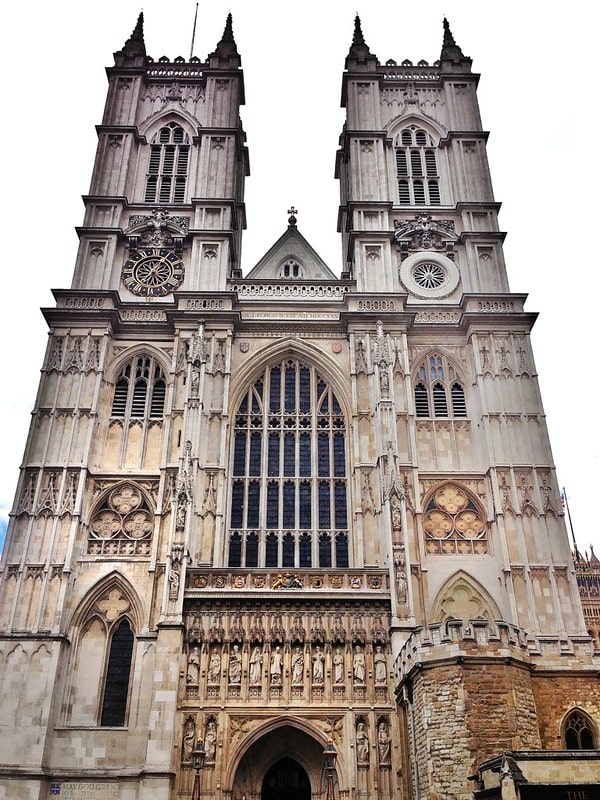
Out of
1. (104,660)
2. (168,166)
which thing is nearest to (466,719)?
(104,660)

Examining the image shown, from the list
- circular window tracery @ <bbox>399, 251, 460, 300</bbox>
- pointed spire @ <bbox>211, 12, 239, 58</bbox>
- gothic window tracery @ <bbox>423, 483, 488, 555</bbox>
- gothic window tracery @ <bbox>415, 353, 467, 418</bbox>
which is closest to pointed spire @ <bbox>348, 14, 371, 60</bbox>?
pointed spire @ <bbox>211, 12, 239, 58</bbox>

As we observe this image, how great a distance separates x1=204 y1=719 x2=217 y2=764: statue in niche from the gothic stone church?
8 centimetres

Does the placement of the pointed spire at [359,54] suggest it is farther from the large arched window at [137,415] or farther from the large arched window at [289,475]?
the large arched window at [137,415]

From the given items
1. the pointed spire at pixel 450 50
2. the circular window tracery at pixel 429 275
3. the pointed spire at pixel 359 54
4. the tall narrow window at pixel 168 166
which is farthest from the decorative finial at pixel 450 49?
the tall narrow window at pixel 168 166

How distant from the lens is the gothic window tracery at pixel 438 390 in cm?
2670

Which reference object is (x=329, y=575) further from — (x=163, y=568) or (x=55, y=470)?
(x=55, y=470)

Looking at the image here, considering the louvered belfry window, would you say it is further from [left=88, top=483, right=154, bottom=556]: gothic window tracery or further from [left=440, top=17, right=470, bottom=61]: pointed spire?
[left=440, top=17, right=470, bottom=61]: pointed spire

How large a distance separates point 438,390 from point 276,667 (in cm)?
1129

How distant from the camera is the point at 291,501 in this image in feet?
82.4

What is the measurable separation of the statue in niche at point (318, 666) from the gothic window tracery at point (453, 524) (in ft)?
16.7

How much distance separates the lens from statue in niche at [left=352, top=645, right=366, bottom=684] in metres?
20.4

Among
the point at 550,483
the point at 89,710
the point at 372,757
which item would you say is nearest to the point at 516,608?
the point at 550,483

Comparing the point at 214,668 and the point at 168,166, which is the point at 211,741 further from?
Answer: the point at 168,166

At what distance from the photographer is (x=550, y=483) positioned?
24531 millimetres
